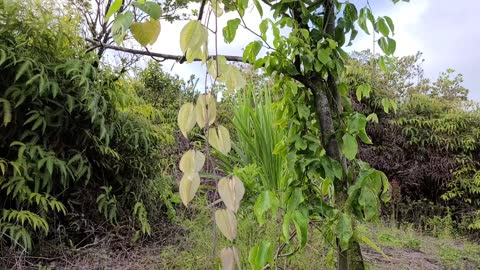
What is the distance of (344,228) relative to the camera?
106cm

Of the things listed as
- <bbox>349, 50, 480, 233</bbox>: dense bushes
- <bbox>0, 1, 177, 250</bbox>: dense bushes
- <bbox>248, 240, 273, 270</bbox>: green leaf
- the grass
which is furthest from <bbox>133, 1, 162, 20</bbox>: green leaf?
<bbox>349, 50, 480, 233</bbox>: dense bushes

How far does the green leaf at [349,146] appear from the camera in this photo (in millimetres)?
1055

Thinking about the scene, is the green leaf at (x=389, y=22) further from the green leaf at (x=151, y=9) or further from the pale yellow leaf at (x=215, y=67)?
the green leaf at (x=151, y=9)

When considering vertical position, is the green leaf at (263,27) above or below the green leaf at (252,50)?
above

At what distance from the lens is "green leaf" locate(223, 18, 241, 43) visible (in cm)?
105

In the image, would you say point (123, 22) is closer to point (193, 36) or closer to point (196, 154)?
point (193, 36)

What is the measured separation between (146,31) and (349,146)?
663 mm

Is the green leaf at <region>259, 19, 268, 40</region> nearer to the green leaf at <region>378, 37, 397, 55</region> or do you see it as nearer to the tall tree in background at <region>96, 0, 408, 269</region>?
the tall tree in background at <region>96, 0, 408, 269</region>

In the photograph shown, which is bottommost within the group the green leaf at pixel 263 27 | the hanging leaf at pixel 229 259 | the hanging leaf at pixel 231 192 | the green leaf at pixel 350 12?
the hanging leaf at pixel 229 259

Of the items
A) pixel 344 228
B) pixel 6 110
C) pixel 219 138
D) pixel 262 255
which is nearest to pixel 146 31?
pixel 219 138

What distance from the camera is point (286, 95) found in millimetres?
1317

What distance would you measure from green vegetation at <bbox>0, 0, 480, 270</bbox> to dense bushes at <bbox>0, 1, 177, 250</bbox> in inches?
0.4

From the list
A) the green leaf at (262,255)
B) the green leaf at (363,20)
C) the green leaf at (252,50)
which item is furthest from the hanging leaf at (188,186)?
the green leaf at (363,20)

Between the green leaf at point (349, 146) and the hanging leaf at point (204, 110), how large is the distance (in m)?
0.56
